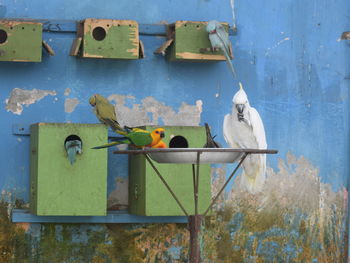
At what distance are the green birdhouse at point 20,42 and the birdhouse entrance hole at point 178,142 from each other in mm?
1056

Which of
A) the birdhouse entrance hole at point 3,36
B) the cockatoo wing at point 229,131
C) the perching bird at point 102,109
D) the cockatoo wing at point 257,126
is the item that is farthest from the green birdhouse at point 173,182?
the birdhouse entrance hole at point 3,36

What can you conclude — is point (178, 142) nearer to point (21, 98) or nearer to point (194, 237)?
point (21, 98)

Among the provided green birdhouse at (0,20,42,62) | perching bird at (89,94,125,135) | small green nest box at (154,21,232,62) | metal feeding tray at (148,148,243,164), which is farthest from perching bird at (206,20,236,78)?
metal feeding tray at (148,148,243,164)

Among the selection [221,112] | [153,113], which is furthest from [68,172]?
[221,112]

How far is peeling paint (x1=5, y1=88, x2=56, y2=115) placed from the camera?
5559 mm

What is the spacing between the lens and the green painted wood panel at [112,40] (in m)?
5.47

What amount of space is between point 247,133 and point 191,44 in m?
0.81

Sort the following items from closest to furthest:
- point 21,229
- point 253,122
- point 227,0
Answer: point 253,122 → point 21,229 → point 227,0

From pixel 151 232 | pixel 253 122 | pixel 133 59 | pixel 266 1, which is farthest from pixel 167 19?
pixel 151 232

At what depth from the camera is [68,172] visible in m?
5.16

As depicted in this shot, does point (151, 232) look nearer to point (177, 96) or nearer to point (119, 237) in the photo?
point (119, 237)

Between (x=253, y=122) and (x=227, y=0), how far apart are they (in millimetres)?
1230

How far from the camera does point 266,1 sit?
6.01 meters

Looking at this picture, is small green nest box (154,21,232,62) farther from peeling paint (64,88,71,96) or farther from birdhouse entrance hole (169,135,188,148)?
peeling paint (64,88,71,96)
